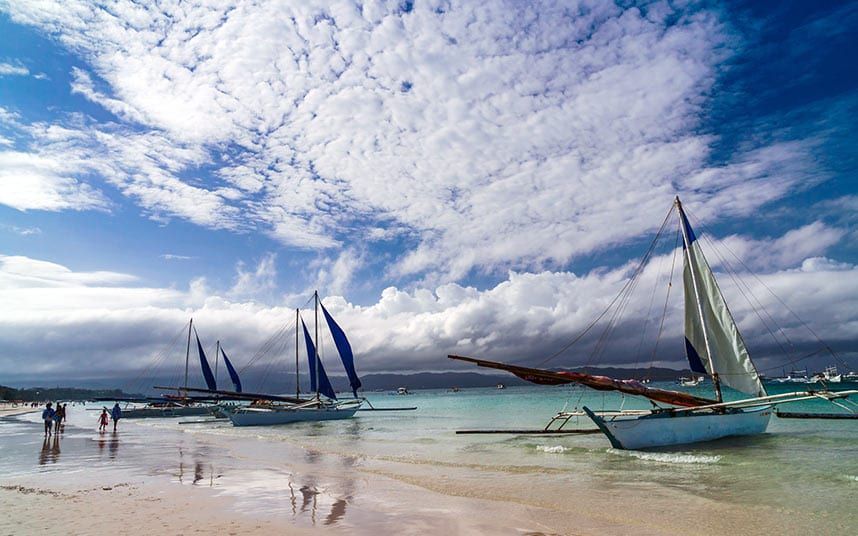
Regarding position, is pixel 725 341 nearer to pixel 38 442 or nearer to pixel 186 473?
pixel 186 473

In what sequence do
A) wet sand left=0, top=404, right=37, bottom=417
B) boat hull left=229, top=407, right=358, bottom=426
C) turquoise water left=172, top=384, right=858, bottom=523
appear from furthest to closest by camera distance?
wet sand left=0, top=404, right=37, bottom=417 < boat hull left=229, top=407, right=358, bottom=426 < turquoise water left=172, top=384, right=858, bottom=523

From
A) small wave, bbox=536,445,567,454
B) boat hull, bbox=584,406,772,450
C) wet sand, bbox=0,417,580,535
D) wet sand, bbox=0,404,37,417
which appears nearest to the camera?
wet sand, bbox=0,417,580,535

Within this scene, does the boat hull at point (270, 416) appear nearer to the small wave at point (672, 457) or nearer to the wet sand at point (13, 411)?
the small wave at point (672, 457)

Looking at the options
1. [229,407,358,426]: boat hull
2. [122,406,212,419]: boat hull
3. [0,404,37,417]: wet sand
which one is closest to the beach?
[229,407,358,426]: boat hull

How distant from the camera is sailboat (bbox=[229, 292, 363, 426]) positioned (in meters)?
47.5

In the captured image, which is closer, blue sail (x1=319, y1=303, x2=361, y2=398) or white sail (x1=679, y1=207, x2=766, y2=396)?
white sail (x1=679, y1=207, x2=766, y2=396)

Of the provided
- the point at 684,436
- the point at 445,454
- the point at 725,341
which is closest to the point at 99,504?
the point at 445,454

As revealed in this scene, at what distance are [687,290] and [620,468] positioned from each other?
1091cm

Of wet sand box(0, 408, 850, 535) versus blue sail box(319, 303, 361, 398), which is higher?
blue sail box(319, 303, 361, 398)

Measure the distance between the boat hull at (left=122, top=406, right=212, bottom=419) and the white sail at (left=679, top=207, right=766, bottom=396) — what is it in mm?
62370

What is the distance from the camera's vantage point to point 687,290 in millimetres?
25234

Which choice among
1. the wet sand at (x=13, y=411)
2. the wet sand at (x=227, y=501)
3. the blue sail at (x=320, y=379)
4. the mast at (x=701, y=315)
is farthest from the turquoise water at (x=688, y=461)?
the wet sand at (x=13, y=411)

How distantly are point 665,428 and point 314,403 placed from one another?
37180 millimetres

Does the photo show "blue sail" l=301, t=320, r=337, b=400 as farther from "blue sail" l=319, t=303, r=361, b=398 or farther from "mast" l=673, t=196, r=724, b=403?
"mast" l=673, t=196, r=724, b=403
